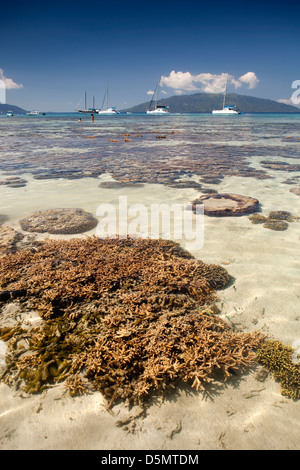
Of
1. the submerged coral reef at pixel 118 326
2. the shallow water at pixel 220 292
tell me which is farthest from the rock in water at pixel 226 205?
the submerged coral reef at pixel 118 326

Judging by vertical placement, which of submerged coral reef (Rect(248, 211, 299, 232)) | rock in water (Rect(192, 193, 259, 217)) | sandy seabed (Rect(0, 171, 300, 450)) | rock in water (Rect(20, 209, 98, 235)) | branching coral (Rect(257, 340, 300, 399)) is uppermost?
rock in water (Rect(192, 193, 259, 217))

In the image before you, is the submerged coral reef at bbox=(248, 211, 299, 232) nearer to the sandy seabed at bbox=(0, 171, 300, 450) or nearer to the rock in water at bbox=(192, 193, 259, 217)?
the rock in water at bbox=(192, 193, 259, 217)

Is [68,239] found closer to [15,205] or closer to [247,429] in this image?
[15,205]

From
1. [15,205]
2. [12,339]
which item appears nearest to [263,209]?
[12,339]

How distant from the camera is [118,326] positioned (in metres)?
3.44

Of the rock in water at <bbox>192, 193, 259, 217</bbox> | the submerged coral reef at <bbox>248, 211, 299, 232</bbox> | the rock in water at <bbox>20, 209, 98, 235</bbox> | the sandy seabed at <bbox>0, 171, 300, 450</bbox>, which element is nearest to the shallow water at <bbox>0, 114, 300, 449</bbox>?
the sandy seabed at <bbox>0, 171, 300, 450</bbox>

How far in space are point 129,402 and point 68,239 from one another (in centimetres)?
415

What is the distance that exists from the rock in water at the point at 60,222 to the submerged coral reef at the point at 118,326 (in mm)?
1475

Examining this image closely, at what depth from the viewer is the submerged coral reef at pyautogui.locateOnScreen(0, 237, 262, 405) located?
2.86 metres

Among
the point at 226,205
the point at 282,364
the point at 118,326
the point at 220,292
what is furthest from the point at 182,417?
the point at 226,205

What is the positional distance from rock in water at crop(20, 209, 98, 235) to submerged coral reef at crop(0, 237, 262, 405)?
1.47 meters

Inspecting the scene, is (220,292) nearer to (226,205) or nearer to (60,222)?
(226,205)

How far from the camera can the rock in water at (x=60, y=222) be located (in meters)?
6.54

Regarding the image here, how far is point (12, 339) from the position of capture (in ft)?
11.0
